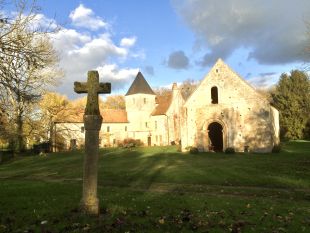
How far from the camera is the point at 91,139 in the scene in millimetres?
8703

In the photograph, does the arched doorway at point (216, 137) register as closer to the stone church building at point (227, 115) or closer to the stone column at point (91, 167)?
the stone church building at point (227, 115)

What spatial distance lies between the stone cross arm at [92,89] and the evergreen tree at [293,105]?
53.8m

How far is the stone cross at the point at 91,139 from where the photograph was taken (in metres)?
8.35

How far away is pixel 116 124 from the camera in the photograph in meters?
66.4

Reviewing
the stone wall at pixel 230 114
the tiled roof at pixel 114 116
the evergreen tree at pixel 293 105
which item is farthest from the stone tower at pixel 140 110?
the stone wall at pixel 230 114

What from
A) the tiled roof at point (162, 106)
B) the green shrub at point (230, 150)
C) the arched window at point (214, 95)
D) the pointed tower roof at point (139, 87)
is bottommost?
the green shrub at point (230, 150)

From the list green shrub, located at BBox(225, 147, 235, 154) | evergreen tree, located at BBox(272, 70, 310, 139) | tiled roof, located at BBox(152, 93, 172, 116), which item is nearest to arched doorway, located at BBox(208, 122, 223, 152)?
green shrub, located at BBox(225, 147, 235, 154)

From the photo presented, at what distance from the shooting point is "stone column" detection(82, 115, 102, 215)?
27.2ft

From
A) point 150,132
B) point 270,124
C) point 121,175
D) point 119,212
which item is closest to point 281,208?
point 119,212

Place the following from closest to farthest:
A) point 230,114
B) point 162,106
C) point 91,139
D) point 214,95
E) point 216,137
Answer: point 91,139, point 230,114, point 214,95, point 216,137, point 162,106

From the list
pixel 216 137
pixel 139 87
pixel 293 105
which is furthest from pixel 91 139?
pixel 139 87

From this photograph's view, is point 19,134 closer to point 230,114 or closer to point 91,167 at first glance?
point 91,167

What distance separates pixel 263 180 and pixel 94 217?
11.6m

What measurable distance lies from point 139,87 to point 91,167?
59116mm
